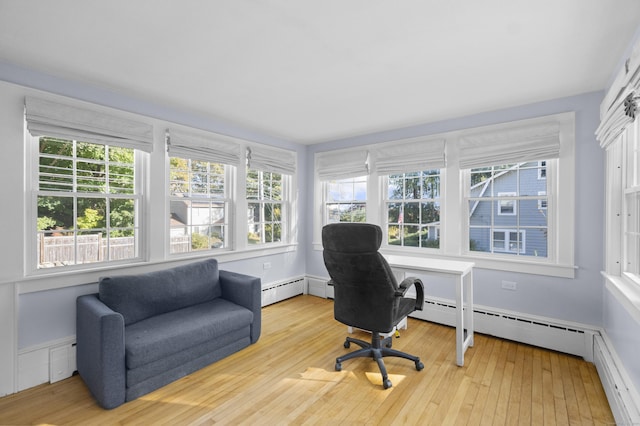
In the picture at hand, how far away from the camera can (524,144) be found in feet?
10.2

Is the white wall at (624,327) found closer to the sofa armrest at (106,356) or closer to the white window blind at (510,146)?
the white window blind at (510,146)

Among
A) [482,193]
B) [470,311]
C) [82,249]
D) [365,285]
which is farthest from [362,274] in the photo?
[82,249]

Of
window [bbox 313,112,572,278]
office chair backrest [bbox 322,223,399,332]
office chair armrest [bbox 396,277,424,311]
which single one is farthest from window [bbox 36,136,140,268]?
window [bbox 313,112,572,278]

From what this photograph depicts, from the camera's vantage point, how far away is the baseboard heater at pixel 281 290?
14.1 feet

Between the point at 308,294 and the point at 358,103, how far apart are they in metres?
3.10

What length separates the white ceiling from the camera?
169cm

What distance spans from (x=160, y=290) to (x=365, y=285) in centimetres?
187

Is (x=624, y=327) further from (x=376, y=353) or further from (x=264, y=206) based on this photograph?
(x=264, y=206)

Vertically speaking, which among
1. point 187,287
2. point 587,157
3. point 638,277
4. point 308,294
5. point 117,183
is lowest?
point 308,294

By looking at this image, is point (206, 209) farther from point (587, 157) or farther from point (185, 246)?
point (587, 157)

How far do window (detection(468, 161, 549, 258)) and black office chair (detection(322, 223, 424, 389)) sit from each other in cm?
139

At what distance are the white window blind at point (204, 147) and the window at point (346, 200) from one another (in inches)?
63.3

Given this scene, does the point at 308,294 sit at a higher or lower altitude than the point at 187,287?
lower

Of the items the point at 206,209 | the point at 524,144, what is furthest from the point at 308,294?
the point at 524,144
